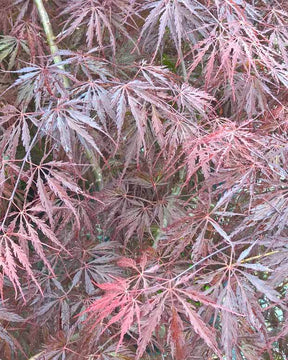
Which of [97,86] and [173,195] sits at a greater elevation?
[97,86]

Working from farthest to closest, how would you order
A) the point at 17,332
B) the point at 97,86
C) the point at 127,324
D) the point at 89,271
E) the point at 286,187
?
1. the point at 17,332
2. the point at 89,271
3. the point at 97,86
4. the point at 286,187
5. the point at 127,324

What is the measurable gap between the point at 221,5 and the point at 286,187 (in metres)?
0.48

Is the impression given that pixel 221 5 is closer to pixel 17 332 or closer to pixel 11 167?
pixel 11 167

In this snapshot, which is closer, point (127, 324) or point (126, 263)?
point (127, 324)

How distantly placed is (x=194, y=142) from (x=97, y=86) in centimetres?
25

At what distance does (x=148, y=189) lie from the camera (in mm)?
Result: 1387

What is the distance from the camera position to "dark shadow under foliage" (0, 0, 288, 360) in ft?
2.89

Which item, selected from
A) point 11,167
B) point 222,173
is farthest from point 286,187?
point 11,167

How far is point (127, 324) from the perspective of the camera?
79 cm

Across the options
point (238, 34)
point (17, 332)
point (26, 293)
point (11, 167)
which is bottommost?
point (17, 332)

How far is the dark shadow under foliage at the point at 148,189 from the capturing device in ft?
2.89

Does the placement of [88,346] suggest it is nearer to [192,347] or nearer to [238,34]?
[192,347]

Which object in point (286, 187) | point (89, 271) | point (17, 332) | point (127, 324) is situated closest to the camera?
point (127, 324)

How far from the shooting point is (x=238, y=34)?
3.47ft
